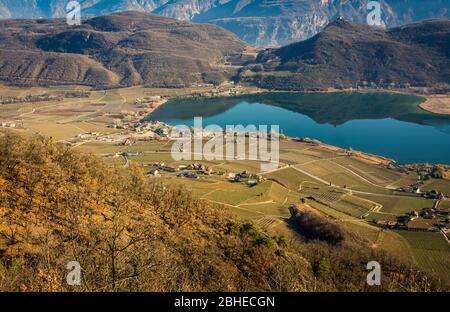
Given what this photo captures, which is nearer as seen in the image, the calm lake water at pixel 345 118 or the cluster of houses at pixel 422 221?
the cluster of houses at pixel 422 221

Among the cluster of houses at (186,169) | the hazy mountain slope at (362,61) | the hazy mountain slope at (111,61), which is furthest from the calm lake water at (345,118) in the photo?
the hazy mountain slope at (111,61)

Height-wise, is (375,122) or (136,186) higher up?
(136,186)

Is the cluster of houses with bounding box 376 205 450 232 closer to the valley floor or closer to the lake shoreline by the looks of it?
the valley floor

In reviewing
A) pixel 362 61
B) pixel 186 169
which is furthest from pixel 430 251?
pixel 362 61

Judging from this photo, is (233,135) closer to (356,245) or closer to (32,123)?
(32,123)

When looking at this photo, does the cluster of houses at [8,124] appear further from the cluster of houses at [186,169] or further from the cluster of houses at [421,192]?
the cluster of houses at [421,192]

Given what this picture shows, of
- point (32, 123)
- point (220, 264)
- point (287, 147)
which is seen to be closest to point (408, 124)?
point (287, 147)
